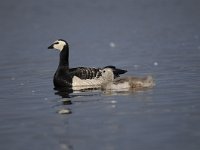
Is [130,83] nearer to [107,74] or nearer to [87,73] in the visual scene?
[107,74]

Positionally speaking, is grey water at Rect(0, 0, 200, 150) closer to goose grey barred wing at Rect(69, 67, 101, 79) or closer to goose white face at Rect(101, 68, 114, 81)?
goose grey barred wing at Rect(69, 67, 101, 79)

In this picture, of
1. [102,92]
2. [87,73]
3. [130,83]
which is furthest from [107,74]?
[130,83]

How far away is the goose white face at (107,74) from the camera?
17.9 metres

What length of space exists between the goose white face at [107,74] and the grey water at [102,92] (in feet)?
3.81

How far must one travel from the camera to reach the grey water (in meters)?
11.6

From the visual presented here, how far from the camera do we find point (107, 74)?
58.9 ft

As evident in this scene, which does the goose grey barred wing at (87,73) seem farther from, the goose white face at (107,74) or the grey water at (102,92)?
the grey water at (102,92)

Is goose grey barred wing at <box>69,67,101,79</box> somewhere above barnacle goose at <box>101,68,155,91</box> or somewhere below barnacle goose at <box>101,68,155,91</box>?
above

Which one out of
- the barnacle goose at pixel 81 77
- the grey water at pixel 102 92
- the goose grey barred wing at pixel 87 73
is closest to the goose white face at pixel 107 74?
the barnacle goose at pixel 81 77

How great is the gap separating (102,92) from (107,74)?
5.29ft

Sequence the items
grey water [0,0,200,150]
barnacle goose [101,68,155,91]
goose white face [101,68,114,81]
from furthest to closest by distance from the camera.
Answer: goose white face [101,68,114,81]
barnacle goose [101,68,155,91]
grey water [0,0,200,150]

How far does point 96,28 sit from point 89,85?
51.0 feet

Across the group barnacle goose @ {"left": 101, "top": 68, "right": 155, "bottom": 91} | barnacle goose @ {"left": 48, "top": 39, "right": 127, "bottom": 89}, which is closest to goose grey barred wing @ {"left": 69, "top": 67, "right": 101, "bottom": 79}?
barnacle goose @ {"left": 48, "top": 39, "right": 127, "bottom": 89}

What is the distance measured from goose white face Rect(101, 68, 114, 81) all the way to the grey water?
1.16m
